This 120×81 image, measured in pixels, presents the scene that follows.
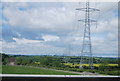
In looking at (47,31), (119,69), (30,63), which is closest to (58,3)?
(47,31)

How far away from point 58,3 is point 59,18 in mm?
334

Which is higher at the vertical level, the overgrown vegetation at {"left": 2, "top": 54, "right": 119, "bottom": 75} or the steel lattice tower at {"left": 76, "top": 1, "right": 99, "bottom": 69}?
the steel lattice tower at {"left": 76, "top": 1, "right": 99, "bottom": 69}

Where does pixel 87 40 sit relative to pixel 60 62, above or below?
above

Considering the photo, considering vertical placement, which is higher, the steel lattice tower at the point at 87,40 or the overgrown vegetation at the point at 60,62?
the steel lattice tower at the point at 87,40

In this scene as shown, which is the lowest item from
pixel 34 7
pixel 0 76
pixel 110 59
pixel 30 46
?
pixel 0 76

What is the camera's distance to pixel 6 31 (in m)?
3.65

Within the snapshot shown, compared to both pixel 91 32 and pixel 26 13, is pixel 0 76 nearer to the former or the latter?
pixel 26 13

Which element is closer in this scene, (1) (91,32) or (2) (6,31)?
(2) (6,31)

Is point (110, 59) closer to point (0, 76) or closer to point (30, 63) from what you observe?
point (30, 63)

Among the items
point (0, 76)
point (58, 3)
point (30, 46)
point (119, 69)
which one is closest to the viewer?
point (0, 76)

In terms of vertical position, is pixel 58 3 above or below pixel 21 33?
above

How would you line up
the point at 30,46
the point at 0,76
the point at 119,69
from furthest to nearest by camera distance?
1. the point at 30,46
2. the point at 119,69
3. the point at 0,76

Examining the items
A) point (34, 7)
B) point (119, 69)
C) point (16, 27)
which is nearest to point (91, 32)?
point (119, 69)

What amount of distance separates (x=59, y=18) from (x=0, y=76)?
1731mm
